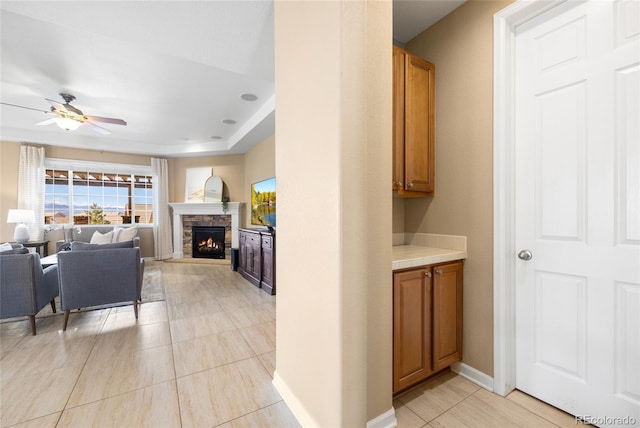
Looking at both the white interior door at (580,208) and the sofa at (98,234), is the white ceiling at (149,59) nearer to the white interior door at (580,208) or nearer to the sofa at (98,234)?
the white interior door at (580,208)

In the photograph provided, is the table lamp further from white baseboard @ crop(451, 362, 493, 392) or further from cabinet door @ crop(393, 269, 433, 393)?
white baseboard @ crop(451, 362, 493, 392)

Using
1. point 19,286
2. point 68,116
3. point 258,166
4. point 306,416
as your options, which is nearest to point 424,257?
point 306,416

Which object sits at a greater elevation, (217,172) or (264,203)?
(217,172)

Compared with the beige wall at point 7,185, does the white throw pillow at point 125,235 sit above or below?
below

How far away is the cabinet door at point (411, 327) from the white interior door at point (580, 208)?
0.60 metres

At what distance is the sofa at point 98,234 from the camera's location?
5219mm

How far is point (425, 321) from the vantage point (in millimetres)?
1692

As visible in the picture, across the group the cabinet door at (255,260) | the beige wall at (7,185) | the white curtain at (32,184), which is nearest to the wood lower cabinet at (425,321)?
the cabinet door at (255,260)

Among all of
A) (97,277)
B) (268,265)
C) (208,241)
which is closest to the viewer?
(97,277)

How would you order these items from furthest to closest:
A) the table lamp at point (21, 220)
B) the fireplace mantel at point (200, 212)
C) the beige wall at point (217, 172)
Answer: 1. the beige wall at point (217, 172)
2. the fireplace mantel at point (200, 212)
3. the table lamp at point (21, 220)

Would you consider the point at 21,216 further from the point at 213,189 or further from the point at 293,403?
the point at 293,403

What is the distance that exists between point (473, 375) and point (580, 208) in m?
1.24

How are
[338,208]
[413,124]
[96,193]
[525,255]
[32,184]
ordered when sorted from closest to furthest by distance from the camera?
[338,208] < [525,255] < [413,124] < [32,184] < [96,193]

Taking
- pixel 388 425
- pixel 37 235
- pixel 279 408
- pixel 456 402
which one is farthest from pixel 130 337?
pixel 37 235
